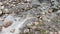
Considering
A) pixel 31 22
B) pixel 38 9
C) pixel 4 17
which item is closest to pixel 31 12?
pixel 38 9

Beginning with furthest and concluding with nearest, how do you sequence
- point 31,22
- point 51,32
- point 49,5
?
1. point 49,5
2. point 31,22
3. point 51,32

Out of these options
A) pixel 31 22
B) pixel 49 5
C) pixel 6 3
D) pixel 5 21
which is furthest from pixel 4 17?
pixel 49 5

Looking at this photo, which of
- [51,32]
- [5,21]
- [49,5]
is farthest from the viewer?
[49,5]

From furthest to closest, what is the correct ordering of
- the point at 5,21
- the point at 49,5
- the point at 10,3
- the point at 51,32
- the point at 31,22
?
the point at 10,3, the point at 49,5, the point at 5,21, the point at 31,22, the point at 51,32

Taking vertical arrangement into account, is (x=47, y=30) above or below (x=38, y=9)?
below

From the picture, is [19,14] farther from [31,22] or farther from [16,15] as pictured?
[31,22]

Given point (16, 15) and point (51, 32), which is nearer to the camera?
A: point (51, 32)

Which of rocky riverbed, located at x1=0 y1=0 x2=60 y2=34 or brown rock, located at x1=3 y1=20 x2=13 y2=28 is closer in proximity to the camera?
rocky riverbed, located at x1=0 y1=0 x2=60 y2=34

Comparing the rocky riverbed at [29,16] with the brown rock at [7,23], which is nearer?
the rocky riverbed at [29,16]

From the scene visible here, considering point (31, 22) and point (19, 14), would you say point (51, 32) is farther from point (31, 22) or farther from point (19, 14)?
point (19, 14)
